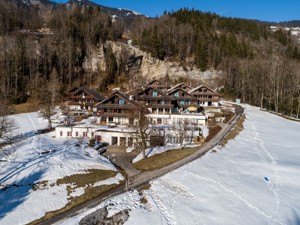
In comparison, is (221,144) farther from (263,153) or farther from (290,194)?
(290,194)

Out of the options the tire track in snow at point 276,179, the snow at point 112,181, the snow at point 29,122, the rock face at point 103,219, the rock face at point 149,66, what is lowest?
the rock face at point 103,219

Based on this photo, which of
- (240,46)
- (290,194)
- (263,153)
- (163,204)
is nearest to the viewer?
(163,204)

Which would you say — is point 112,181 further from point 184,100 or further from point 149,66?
point 149,66

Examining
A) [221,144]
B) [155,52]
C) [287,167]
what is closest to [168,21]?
[155,52]

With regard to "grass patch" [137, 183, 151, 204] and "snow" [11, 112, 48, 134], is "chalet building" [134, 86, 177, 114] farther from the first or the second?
"grass patch" [137, 183, 151, 204]

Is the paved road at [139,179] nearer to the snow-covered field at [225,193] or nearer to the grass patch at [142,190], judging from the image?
the grass patch at [142,190]

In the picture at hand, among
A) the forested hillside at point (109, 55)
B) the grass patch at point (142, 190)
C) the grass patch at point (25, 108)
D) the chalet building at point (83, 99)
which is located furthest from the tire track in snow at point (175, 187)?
the forested hillside at point (109, 55)
